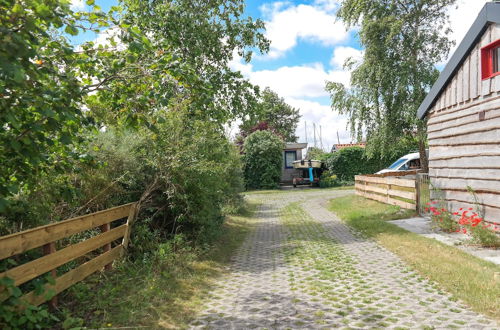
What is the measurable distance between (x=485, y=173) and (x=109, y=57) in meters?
7.86

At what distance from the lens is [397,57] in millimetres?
18812

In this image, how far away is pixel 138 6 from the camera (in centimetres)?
1109

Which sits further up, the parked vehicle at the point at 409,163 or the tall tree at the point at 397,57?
the tall tree at the point at 397,57

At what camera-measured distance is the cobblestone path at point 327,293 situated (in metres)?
4.36

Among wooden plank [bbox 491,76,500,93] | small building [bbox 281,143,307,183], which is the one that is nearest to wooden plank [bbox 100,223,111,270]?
wooden plank [bbox 491,76,500,93]

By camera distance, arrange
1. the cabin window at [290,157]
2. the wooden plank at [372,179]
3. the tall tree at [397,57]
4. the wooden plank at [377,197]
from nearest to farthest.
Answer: the wooden plank at [377,197]
the wooden plank at [372,179]
the tall tree at [397,57]
the cabin window at [290,157]

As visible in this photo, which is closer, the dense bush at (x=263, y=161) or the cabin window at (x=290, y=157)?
the dense bush at (x=263, y=161)

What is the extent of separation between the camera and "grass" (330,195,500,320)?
193 inches

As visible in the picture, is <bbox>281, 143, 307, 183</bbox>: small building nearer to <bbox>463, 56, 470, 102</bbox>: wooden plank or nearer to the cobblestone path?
<bbox>463, 56, 470, 102</bbox>: wooden plank

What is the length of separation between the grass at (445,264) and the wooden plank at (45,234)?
4867mm

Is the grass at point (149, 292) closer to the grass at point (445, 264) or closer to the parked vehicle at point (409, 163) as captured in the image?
the grass at point (445, 264)

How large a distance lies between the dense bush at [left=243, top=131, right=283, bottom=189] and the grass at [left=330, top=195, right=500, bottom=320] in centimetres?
1817

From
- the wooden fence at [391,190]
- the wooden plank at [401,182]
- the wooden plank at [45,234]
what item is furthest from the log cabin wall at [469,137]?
the wooden plank at [45,234]

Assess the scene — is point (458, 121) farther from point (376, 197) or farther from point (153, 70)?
point (153, 70)
